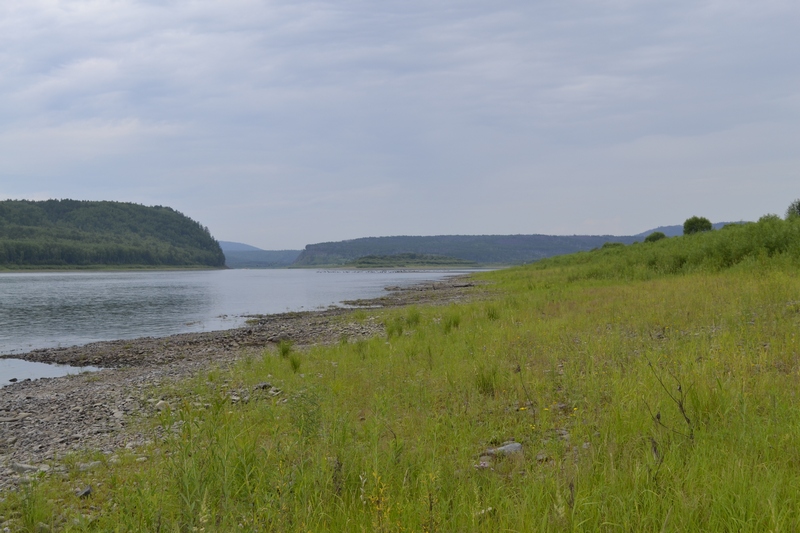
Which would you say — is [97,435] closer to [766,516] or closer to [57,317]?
[766,516]

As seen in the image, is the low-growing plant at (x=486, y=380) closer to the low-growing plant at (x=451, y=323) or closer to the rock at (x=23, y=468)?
the rock at (x=23, y=468)

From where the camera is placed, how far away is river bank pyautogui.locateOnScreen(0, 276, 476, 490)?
27.2 feet

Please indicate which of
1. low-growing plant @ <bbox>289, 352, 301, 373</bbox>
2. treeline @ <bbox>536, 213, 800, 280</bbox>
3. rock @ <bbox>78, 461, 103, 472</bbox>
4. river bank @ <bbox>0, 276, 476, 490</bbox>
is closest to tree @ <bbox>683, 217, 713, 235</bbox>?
treeline @ <bbox>536, 213, 800, 280</bbox>

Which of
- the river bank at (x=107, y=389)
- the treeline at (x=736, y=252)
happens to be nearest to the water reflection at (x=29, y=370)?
the river bank at (x=107, y=389)

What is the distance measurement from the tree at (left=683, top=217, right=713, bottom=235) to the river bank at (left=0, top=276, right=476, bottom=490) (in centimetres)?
5424

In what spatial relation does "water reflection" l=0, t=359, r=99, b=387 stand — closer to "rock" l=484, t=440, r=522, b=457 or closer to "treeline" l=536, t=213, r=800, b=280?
"rock" l=484, t=440, r=522, b=457

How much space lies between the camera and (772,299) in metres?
A: 12.3

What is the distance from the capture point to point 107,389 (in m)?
→ 13.7

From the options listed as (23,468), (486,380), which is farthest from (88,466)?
(486,380)

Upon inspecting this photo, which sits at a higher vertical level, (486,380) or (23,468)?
(486,380)

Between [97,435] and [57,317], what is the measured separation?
116 feet

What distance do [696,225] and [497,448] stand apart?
69679 millimetres

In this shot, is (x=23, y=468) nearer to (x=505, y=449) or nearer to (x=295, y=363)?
(x=295, y=363)

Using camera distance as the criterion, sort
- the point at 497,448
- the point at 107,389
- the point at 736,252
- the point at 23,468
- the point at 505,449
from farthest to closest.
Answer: the point at 736,252, the point at 107,389, the point at 23,468, the point at 497,448, the point at 505,449
